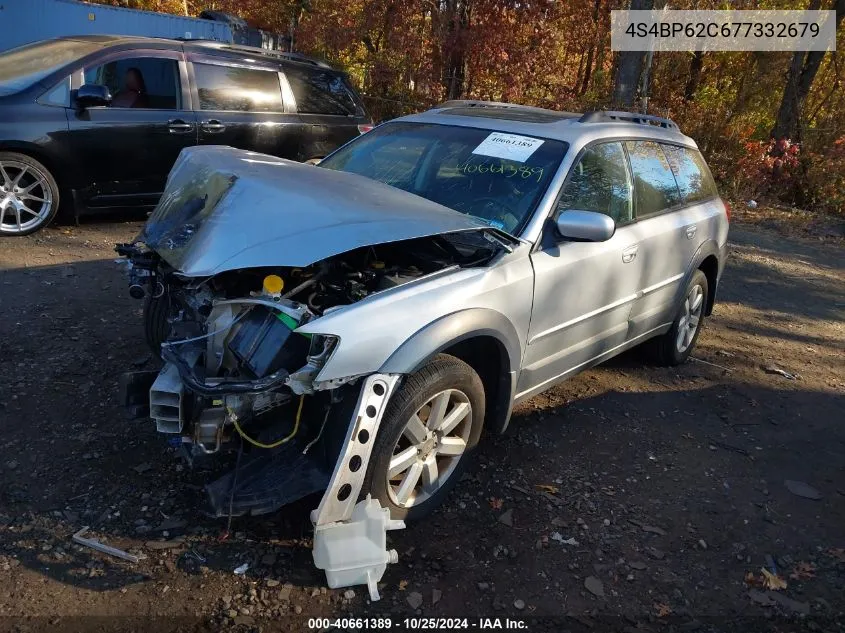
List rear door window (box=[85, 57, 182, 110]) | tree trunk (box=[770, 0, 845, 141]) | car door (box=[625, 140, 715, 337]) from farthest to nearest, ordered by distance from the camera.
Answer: tree trunk (box=[770, 0, 845, 141]) < rear door window (box=[85, 57, 182, 110]) < car door (box=[625, 140, 715, 337])

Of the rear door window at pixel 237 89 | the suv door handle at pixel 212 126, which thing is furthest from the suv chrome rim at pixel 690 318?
the suv door handle at pixel 212 126

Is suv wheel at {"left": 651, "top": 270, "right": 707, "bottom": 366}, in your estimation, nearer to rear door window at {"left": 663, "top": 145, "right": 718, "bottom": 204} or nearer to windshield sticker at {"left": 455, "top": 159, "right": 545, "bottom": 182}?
rear door window at {"left": 663, "top": 145, "right": 718, "bottom": 204}

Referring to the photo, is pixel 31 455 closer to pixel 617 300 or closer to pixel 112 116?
pixel 617 300

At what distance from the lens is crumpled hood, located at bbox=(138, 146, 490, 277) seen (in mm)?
2662

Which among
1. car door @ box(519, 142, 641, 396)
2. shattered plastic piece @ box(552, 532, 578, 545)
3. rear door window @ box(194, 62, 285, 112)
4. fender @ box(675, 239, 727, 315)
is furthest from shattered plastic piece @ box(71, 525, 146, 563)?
rear door window @ box(194, 62, 285, 112)

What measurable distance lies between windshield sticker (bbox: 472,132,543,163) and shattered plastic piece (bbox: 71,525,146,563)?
2.63 meters

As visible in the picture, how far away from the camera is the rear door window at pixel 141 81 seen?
6.26 m

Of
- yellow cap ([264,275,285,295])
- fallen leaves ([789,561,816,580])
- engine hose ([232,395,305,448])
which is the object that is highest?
yellow cap ([264,275,285,295])

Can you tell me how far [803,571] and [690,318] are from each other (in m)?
2.42

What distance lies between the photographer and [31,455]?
125 inches

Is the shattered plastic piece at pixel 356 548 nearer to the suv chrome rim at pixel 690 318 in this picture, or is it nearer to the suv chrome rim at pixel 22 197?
A: the suv chrome rim at pixel 690 318

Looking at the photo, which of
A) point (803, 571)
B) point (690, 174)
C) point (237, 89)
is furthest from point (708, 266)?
point (237, 89)

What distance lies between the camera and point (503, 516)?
10.4 ft

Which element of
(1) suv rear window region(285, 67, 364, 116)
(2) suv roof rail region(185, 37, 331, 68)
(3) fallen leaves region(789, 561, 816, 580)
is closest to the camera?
(3) fallen leaves region(789, 561, 816, 580)
